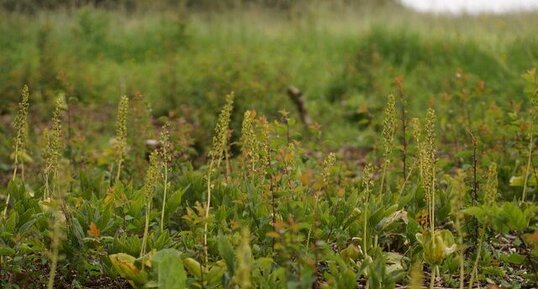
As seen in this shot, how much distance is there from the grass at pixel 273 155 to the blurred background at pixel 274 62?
0.12 ft

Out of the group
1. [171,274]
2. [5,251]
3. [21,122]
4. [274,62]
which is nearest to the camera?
[171,274]

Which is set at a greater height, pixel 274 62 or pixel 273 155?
pixel 273 155

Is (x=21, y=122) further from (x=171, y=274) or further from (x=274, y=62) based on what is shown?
(x=274, y=62)

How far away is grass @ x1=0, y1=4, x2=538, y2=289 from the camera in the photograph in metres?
2.31

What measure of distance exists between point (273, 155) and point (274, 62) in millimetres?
5769

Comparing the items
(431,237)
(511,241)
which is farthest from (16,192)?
(511,241)

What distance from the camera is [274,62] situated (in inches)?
359

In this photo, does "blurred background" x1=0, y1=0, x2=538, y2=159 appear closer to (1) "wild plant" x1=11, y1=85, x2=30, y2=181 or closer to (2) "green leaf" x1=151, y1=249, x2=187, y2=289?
(1) "wild plant" x1=11, y1=85, x2=30, y2=181

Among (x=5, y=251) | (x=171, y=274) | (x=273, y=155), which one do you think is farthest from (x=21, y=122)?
(x=273, y=155)

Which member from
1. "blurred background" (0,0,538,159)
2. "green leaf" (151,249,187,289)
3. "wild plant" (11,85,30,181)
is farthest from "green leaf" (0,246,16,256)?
"blurred background" (0,0,538,159)

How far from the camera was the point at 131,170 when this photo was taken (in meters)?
4.02

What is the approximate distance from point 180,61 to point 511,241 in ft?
22.1

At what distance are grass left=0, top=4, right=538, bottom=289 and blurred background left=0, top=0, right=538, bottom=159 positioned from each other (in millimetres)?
36

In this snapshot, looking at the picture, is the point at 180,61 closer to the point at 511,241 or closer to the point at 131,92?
the point at 131,92
